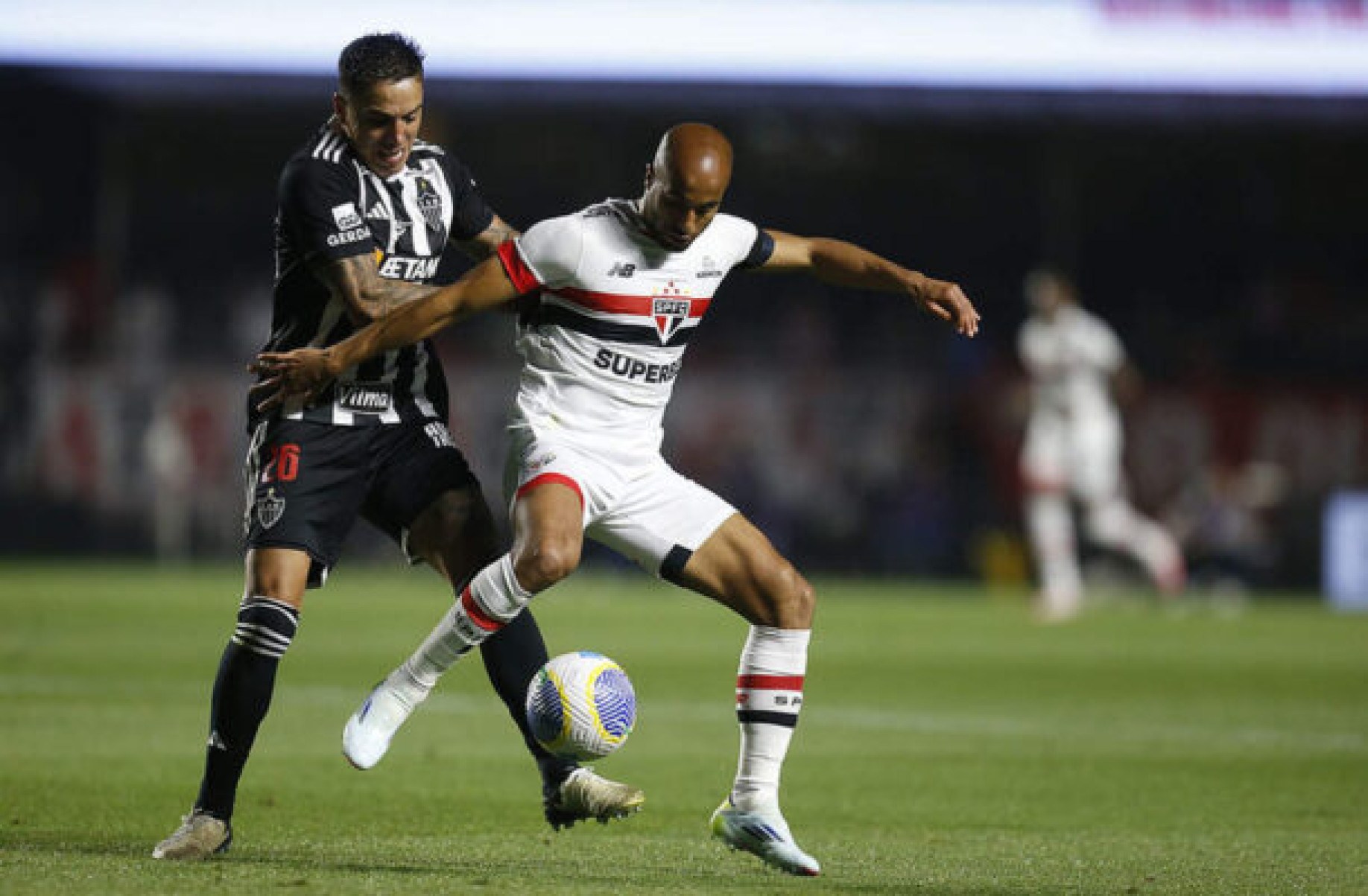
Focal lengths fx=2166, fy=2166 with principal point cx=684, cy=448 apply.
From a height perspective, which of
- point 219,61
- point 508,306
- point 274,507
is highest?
point 219,61

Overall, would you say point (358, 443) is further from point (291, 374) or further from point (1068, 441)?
point (1068, 441)

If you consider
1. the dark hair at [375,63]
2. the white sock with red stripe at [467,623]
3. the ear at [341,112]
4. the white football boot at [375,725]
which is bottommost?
the white football boot at [375,725]

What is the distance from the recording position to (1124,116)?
24.2 metres

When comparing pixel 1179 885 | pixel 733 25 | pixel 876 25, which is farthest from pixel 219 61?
pixel 1179 885

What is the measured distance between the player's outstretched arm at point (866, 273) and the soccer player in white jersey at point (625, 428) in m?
0.01

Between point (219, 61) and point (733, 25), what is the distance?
5.25m

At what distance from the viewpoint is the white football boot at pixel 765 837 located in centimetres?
591

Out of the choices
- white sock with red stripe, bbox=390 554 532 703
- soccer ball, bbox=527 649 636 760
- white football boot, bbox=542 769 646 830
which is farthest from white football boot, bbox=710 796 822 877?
→ white sock with red stripe, bbox=390 554 532 703

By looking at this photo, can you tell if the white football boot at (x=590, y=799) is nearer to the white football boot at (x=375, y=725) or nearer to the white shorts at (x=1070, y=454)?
the white football boot at (x=375, y=725)

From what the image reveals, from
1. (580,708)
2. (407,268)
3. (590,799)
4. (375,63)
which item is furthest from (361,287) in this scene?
(590,799)

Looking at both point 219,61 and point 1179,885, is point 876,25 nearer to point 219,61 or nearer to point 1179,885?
point 219,61

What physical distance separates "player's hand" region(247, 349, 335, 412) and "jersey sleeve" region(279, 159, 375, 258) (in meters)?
0.31

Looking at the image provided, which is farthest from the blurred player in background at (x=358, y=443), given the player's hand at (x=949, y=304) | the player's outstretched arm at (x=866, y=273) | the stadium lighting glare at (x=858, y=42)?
the stadium lighting glare at (x=858, y=42)

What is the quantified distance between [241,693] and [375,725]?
40 cm
